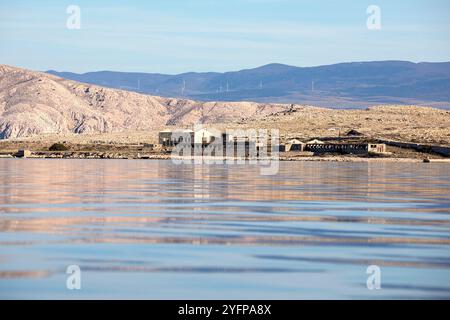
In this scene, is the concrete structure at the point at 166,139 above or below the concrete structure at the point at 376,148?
above

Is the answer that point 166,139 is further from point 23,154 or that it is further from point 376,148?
point 376,148

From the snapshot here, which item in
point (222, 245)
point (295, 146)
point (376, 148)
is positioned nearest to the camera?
point (222, 245)

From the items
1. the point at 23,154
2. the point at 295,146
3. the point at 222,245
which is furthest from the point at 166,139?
the point at 222,245

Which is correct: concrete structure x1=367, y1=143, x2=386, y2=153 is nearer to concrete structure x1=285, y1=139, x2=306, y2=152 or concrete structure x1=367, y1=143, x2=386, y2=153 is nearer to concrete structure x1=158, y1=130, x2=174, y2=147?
concrete structure x1=285, y1=139, x2=306, y2=152

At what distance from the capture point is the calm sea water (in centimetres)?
1602

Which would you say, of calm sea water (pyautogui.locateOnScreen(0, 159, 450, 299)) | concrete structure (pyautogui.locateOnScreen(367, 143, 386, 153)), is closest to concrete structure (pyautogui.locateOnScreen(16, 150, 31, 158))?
concrete structure (pyautogui.locateOnScreen(367, 143, 386, 153))

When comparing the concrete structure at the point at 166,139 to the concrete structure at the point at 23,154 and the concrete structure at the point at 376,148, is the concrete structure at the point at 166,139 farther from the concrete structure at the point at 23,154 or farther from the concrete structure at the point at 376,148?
the concrete structure at the point at 376,148

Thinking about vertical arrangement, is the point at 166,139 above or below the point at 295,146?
above

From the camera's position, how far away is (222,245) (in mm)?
20656

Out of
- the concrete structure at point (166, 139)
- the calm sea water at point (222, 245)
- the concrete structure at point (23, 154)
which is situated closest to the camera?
the calm sea water at point (222, 245)

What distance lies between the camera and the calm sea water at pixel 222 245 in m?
16.0

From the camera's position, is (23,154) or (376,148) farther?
(23,154)

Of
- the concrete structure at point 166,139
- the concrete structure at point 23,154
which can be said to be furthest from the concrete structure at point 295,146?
the concrete structure at point 23,154
